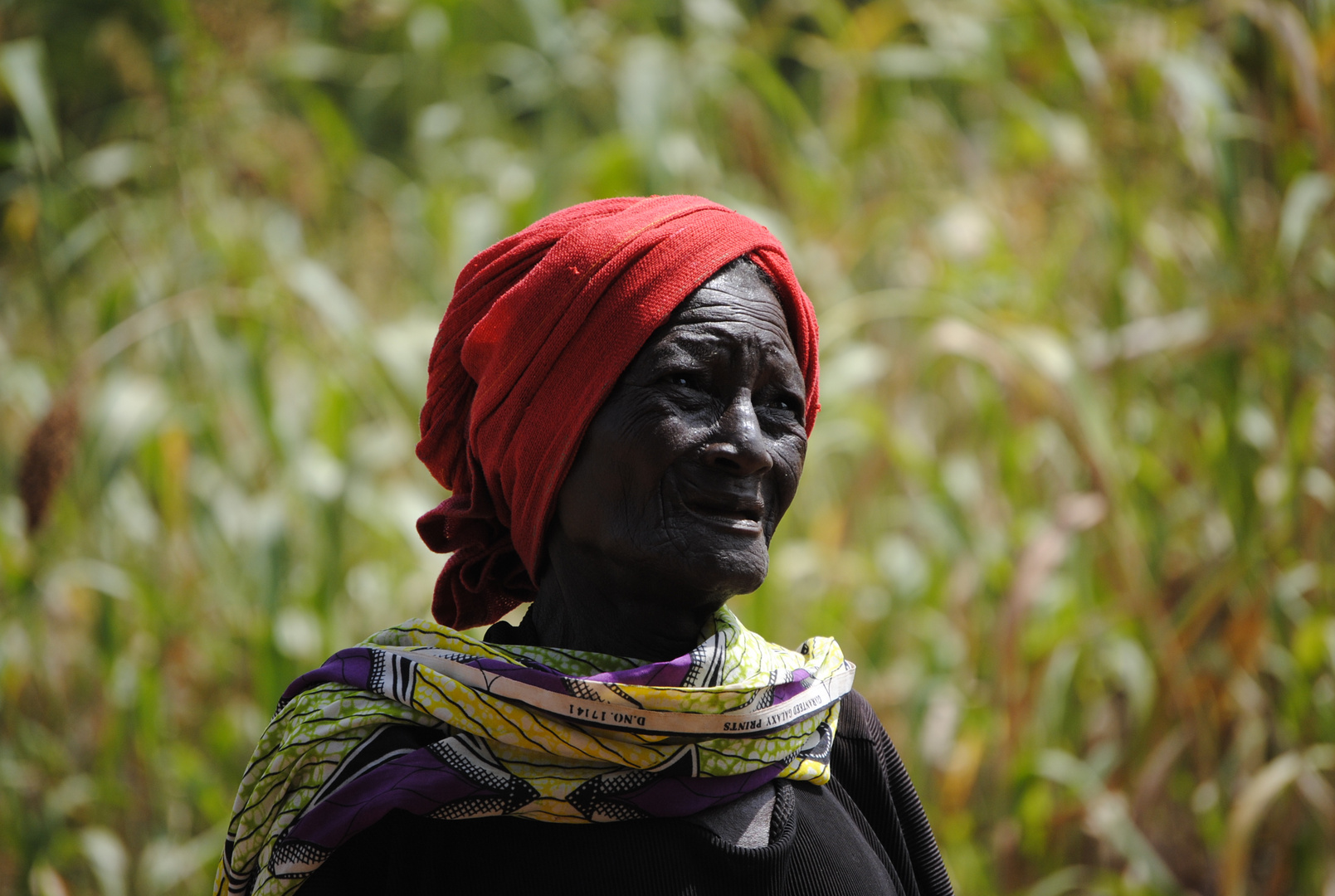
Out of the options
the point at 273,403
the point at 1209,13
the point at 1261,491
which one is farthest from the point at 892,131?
the point at 273,403

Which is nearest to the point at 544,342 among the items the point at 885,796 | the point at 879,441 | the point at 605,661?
the point at 605,661

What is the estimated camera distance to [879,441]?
2.41 meters

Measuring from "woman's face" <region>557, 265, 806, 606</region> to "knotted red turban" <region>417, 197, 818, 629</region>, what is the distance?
2cm

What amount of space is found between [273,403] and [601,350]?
53.3 inches

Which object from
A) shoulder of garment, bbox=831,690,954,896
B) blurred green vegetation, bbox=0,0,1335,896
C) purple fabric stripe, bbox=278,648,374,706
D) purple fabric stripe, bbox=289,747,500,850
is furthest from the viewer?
blurred green vegetation, bbox=0,0,1335,896

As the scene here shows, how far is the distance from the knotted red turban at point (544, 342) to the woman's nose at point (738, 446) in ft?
0.36

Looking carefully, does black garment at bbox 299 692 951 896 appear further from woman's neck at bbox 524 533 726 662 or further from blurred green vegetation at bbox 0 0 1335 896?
blurred green vegetation at bbox 0 0 1335 896

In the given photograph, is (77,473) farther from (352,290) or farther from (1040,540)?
(1040,540)

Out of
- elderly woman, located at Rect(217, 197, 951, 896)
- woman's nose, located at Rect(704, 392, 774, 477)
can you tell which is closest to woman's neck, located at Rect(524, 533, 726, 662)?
elderly woman, located at Rect(217, 197, 951, 896)

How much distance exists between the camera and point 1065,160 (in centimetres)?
268

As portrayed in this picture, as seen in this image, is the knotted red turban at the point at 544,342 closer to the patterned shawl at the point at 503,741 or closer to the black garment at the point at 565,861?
the patterned shawl at the point at 503,741

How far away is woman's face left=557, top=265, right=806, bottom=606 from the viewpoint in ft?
3.44

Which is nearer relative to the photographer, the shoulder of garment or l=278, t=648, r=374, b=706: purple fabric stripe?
l=278, t=648, r=374, b=706: purple fabric stripe

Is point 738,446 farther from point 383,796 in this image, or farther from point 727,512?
point 383,796
